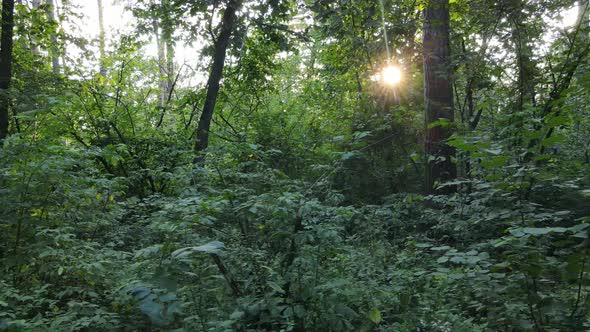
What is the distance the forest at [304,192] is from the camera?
309 cm

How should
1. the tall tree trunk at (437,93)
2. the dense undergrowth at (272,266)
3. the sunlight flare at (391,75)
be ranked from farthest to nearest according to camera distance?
the sunlight flare at (391,75) < the tall tree trunk at (437,93) < the dense undergrowth at (272,266)

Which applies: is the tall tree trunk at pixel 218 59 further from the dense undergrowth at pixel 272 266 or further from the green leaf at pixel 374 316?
the green leaf at pixel 374 316

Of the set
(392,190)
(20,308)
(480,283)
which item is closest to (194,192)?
(20,308)

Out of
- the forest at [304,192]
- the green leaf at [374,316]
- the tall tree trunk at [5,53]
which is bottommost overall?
the green leaf at [374,316]

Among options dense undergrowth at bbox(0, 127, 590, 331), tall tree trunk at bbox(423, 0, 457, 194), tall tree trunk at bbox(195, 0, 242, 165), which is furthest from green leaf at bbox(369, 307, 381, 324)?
tall tree trunk at bbox(195, 0, 242, 165)

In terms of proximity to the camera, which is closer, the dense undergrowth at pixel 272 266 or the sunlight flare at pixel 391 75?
the dense undergrowth at pixel 272 266

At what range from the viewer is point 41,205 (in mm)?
4562

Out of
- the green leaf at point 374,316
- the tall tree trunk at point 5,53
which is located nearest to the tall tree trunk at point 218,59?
the tall tree trunk at point 5,53

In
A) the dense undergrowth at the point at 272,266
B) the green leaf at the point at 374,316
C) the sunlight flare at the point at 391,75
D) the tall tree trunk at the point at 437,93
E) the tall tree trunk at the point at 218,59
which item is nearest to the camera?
the dense undergrowth at the point at 272,266

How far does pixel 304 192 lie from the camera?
4.10 metres

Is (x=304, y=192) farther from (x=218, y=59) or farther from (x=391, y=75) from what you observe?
(x=391, y=75)

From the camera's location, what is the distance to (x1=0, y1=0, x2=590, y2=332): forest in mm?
3094

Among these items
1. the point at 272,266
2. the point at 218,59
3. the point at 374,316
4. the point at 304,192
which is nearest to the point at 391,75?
the point at 218,59

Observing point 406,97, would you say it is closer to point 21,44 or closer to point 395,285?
point 395,285
